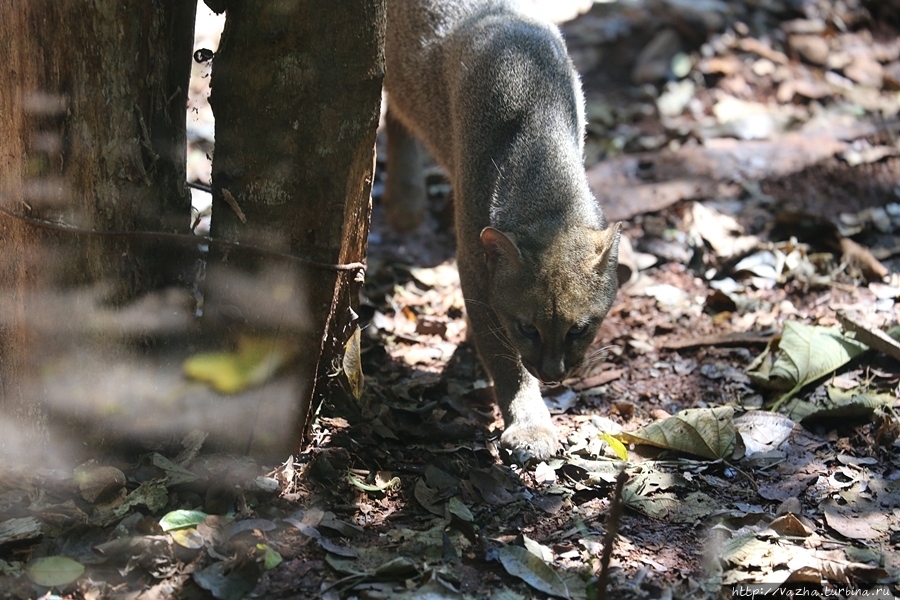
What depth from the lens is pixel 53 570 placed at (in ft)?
9.36

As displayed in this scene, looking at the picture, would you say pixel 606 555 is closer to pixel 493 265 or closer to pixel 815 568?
pixel 815 568

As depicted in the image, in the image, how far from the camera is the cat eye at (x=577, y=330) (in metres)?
3.94

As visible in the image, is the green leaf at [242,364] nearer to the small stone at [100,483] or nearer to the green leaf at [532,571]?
the small stone at [100,483]

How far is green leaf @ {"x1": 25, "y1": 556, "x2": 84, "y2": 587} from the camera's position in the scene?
2.83 m

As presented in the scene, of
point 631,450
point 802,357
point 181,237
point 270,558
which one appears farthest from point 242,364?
point 802,357

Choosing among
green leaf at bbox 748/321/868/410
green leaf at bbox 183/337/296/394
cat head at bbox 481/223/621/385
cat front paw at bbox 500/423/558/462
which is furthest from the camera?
green leaf at bbox 748/321/868/410

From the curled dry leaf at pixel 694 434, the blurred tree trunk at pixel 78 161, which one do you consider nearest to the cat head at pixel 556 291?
Answer: the curled dry leaf at pixel 694 434

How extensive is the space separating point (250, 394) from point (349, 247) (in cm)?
70

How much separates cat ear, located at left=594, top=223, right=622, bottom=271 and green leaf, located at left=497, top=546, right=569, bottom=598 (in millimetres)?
1446

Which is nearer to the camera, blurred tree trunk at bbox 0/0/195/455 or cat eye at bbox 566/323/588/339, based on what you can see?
blurred tree trunk at bbox 0/0/195/455

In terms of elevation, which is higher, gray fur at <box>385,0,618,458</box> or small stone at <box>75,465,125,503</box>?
gray fur at <box>385,0,618,458</box>

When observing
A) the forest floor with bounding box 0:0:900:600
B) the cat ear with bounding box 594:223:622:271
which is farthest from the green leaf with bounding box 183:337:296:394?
the cat ear with bounding box 594:223:622:271

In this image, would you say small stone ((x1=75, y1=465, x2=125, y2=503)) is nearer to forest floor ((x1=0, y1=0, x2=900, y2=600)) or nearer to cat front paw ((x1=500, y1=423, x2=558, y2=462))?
forest floor ((x1=0, y1=0, x2=900, y2=600))

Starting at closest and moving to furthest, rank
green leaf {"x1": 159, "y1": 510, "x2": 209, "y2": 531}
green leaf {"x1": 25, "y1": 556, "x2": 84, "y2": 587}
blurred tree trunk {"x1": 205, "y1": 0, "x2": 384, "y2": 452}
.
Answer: green leaf {"x1": 25, "y1": 556, "x2": 84, "y2": 587}, green leaf {"x1": 159, "y1": 510, "x2": 209, "y2": 531}, blurred tree trunk {"x1": 205, "y1": 0, "x2": 384, "y2": 452}
